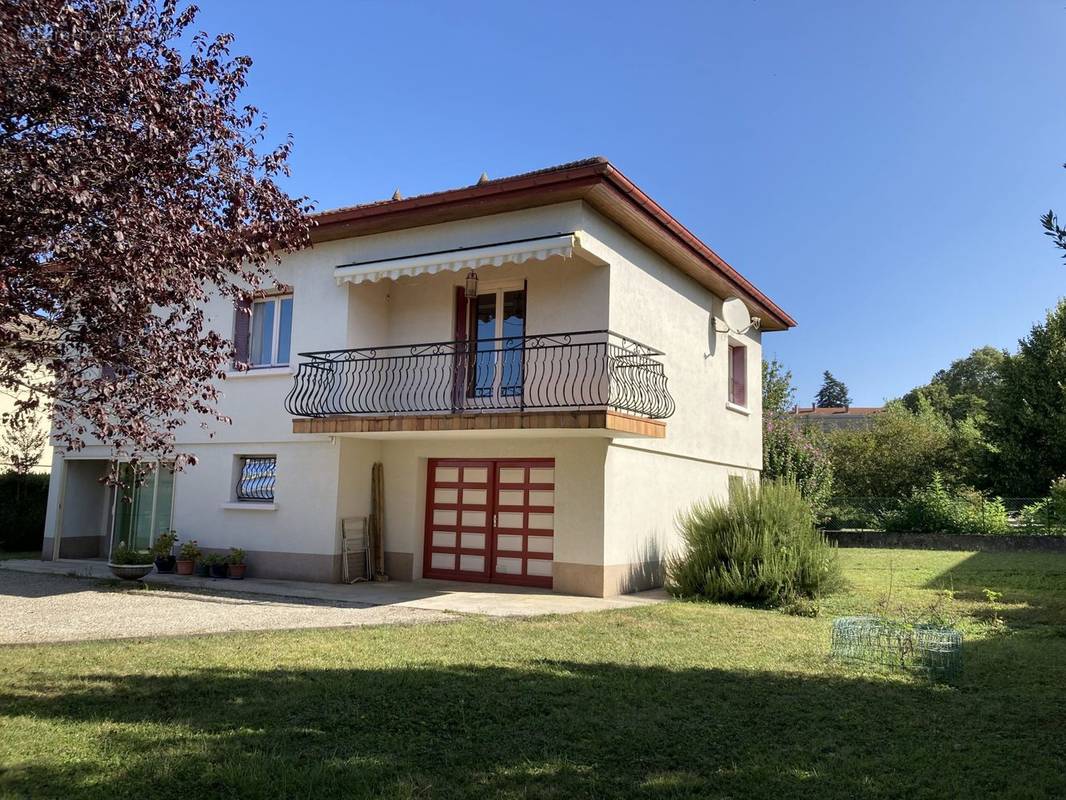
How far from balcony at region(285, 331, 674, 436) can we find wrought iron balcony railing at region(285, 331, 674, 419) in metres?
0.02

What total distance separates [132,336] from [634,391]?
9.30m

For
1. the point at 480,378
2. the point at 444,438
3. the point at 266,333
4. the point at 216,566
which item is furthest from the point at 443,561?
the point at 266,333

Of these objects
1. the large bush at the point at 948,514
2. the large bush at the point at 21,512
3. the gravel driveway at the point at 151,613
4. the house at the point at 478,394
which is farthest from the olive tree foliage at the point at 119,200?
the large bush at the point at 948,514

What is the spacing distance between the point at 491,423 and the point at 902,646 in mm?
7465

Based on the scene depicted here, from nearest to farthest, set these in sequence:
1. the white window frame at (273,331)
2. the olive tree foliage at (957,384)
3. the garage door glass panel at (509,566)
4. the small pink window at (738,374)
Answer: the garage door glass panel at (509,566), the white window frame at (273,331), the small pink window at (738,374), the olive tree foliage at (957,384)

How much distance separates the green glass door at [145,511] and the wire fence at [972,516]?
69.5 feet

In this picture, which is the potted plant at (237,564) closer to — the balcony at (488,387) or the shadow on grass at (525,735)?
the balcony at (488,387)

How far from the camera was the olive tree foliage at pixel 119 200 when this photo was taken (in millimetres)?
6242

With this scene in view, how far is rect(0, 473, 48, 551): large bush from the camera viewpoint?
23.5m

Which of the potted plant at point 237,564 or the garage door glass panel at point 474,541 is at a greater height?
the garage door glass panel at point 474,541

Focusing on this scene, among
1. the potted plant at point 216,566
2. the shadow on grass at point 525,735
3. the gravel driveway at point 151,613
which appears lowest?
the gravel driveway at point 151,613

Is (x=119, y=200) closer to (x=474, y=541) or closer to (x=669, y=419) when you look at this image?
(x=474, y=541)

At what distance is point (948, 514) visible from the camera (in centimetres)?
2716

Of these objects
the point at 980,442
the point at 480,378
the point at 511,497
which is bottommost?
the point at 511,497
